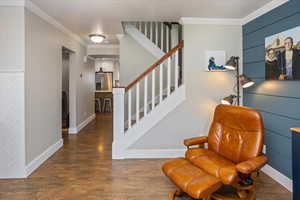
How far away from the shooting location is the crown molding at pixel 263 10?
9.47 ft

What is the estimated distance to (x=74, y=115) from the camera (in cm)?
559

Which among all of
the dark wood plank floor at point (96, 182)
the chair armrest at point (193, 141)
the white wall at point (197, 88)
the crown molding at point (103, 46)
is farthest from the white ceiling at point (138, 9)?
the crown molding at point (103, 46)

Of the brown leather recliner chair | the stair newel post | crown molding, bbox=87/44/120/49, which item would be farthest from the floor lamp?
crown molding, bbox=87/44/120/49

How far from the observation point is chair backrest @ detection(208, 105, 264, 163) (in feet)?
7.99

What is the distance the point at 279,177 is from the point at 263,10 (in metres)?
2.33

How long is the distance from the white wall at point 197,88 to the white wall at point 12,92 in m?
1.74

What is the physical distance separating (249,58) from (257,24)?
0.54 meters

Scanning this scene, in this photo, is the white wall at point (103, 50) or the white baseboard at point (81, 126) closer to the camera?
the white baseboard at point (81, 126)

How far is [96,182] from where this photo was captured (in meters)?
2.88


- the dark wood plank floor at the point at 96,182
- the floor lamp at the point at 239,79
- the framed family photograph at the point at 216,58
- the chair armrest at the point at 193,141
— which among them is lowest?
the dark wood plank floor at the point at 96,182

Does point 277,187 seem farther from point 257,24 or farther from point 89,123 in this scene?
point 89,123

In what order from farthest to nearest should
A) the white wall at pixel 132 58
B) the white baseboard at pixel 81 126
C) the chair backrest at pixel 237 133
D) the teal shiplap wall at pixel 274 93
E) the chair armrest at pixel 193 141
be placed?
1. the white baseboard at pixel 81 126
2. the white wall at pixel 132 58
3. the chair armrest at pixel 193 141
4. the teal shiplap wall at pixel 274 93
5. the chair backrest at pixel 237 133

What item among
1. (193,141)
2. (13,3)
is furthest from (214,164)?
(13,3)

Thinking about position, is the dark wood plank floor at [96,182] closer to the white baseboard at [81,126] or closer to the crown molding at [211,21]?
the white baseboard at [81,126]
